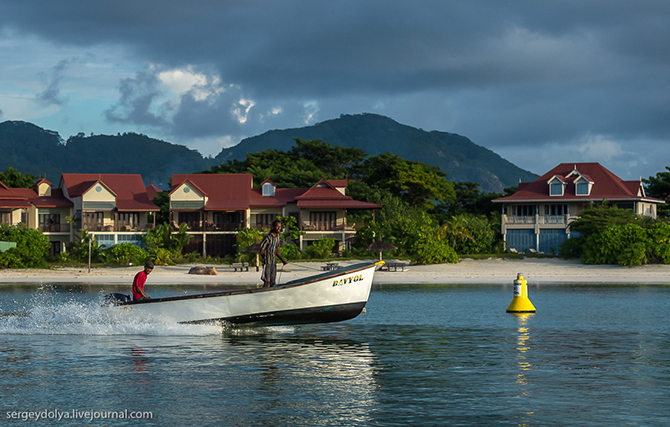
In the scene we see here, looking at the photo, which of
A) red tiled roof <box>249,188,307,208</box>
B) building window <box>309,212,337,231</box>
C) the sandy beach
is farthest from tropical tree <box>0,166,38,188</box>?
building window <box>309,212,337,231</box>

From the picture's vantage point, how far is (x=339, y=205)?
5544cm

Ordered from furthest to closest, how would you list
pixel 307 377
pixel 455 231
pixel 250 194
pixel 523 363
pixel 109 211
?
pixel 250 194 < pixel 109 211 < pixel 455 231 < pixel 523 363 < pixel 307 377

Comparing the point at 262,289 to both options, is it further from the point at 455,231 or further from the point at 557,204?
the point at 557,204

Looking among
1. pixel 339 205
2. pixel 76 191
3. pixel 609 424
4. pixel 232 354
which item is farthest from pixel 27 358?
pixel 76 191

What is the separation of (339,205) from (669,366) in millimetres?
41767

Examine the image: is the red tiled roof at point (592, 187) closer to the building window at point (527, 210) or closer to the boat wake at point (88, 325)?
the building window at point (527, 210)

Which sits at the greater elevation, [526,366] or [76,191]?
[76,191]

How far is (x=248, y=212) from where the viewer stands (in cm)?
5728

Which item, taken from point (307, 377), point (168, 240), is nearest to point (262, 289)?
point (307, 377)

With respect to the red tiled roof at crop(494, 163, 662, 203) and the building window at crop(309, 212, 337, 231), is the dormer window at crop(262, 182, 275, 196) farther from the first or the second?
the red tiled roof at crop(494, 163, 662, 203)

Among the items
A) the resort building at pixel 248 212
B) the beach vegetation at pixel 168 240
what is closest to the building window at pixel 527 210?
the resort building at pixel 248 212

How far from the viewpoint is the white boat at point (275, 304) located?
1744 centimetres

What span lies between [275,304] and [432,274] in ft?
88.5

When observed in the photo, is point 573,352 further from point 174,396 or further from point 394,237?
point 394,237
